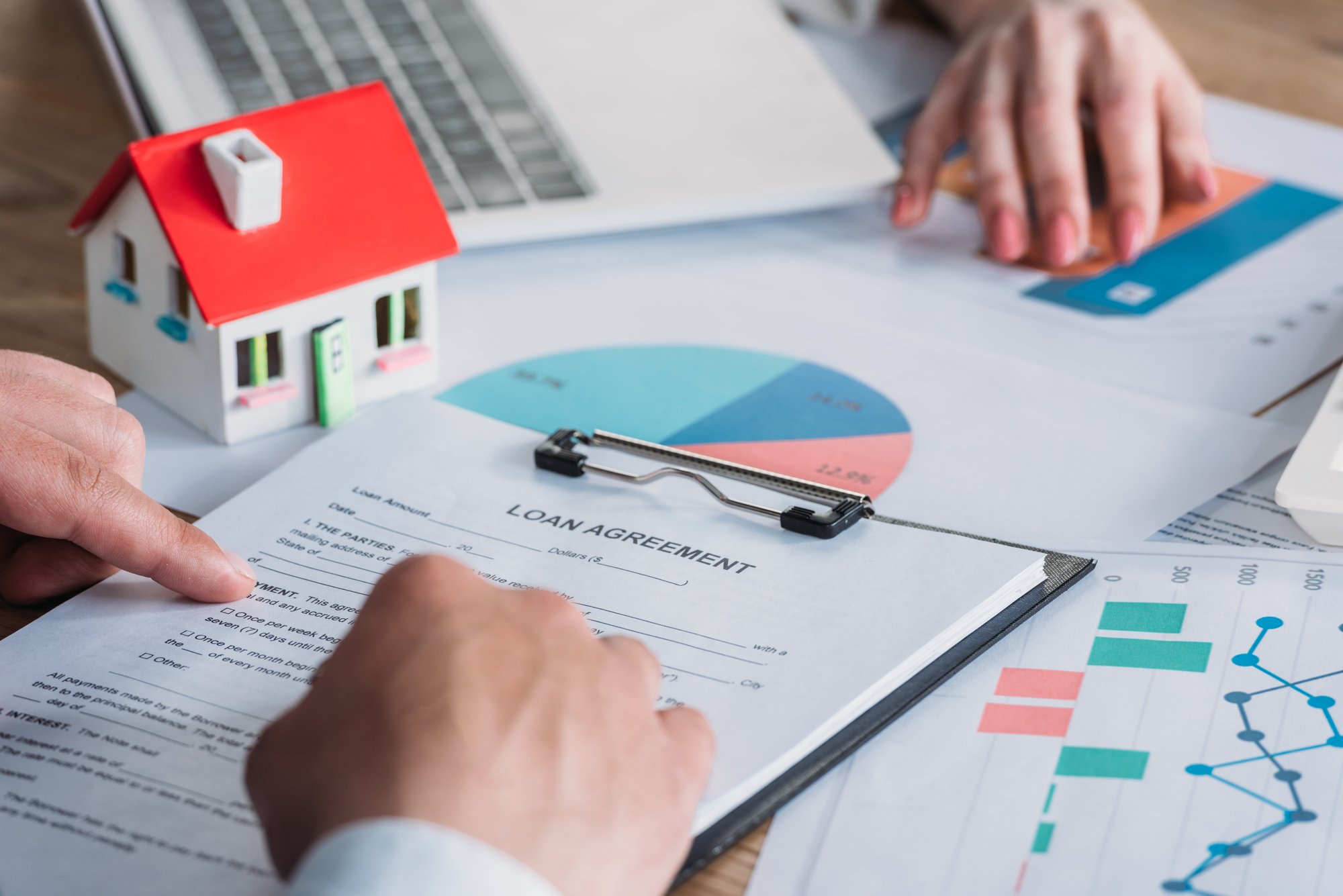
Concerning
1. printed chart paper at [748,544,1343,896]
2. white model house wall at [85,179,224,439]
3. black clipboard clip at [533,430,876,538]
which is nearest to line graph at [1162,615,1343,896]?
printed chart paper at [748,544,1343,896]

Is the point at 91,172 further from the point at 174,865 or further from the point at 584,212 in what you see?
the point at 174,865

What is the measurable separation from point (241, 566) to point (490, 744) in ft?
0.66

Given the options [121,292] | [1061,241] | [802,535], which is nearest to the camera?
[802,535]

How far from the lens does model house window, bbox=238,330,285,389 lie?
62 cm

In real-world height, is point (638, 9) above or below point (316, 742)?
above

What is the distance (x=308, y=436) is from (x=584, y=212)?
0.23 metres

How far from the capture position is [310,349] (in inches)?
25.0

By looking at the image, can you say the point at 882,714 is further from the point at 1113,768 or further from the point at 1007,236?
the point at 1007,236

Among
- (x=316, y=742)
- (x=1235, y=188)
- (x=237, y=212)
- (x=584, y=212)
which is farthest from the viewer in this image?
(x=1235, y=188)

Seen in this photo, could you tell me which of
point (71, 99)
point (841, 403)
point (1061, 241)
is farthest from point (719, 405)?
point (71, 99)

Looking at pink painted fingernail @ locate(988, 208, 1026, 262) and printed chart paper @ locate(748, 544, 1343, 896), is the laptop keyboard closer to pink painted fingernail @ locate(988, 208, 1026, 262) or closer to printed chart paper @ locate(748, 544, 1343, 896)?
pink painted fingernail @ locate(988, 208, 1026, 262)

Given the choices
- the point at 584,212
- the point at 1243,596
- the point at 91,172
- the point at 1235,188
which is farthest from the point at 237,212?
the point at 1235,188

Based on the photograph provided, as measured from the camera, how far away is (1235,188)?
35.9 inches

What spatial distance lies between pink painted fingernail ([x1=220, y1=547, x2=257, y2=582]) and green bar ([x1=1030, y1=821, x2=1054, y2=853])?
31 cm
